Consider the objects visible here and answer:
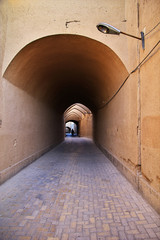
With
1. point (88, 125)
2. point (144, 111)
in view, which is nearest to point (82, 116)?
point (88, 125)

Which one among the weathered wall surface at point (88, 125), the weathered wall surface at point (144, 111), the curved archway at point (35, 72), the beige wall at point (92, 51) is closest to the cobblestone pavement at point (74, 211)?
the weathered wall surface at point (144, 111)

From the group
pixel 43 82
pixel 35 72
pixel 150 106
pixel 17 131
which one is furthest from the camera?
pixel 43 82

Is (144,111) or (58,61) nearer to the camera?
(144,111)

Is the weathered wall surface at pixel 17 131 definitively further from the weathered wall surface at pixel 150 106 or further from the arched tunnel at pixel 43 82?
the weathered wall surface at pixel 150 106

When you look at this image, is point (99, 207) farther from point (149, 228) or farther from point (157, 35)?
point (157, 35)

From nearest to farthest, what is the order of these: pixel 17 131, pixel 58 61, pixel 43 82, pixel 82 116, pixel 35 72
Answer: pixel 17 131 < pixel 35 72 < pixel 58 61 < pixel 43 82 < pixel 82 116

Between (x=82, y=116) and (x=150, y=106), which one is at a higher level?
(x=82, y=116)

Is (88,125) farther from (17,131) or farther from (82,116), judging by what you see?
(17,131)

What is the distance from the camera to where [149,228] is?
2.64 meters

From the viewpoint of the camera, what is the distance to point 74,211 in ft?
10.4

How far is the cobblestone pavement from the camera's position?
2523mm

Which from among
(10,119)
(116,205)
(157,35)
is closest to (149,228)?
(116,205)

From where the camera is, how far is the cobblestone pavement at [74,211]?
2.52 metres

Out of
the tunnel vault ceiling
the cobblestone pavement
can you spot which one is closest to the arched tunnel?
the tunnel vault ceiling
